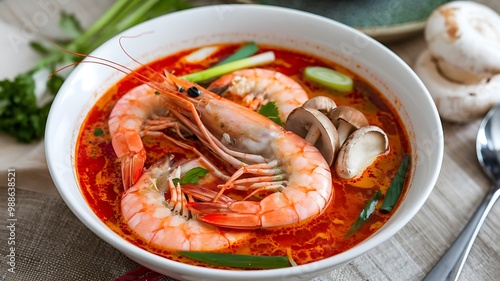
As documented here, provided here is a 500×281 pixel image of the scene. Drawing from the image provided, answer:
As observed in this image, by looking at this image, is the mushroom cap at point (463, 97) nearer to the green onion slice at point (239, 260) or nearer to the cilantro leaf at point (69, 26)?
the green onion slice at point (239, 260)

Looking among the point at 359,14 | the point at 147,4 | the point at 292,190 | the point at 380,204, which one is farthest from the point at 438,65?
the point at 147,4

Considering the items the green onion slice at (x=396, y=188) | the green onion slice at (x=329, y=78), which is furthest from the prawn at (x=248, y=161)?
the green onion slice at (x=329, y=78)

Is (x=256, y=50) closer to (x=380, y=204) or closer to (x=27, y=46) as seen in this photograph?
(x=380, y=204)

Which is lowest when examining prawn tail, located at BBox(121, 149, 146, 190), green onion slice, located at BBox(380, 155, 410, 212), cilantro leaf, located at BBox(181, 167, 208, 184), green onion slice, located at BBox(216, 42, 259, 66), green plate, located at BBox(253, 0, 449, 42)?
green plate, located at BBox(253, 0, 449, 42)

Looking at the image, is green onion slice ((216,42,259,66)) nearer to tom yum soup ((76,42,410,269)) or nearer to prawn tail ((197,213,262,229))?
tom yum soup ((76,42,410,269))

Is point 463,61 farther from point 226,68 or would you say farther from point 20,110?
point 20,110

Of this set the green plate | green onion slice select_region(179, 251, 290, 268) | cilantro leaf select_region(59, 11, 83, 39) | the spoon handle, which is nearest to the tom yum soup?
green onion slice select_region(179, 251, 290, 268)
